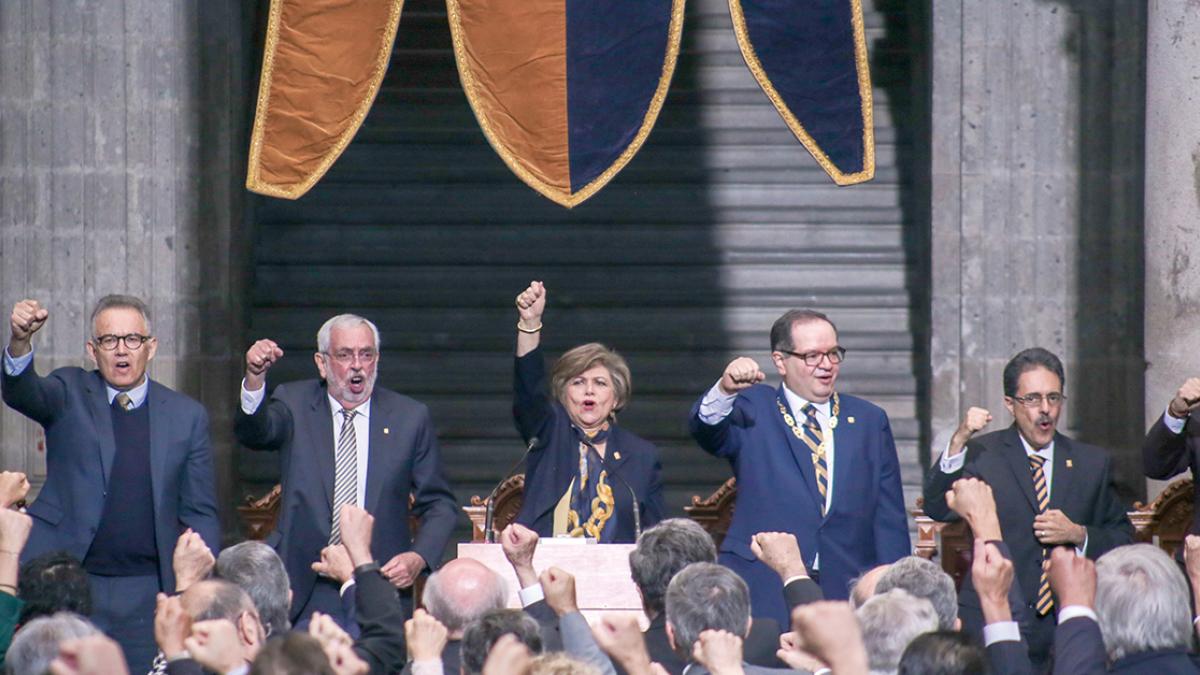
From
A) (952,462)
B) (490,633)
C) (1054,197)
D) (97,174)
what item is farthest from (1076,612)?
(97,174)

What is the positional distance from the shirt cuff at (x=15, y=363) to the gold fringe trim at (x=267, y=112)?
1326 millimetres

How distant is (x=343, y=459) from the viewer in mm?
6652

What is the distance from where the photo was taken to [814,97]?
7488 millimetres

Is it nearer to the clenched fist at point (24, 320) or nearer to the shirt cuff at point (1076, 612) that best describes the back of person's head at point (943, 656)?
the shirt cuff at point (1076, 612)

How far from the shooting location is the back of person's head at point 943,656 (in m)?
3.72

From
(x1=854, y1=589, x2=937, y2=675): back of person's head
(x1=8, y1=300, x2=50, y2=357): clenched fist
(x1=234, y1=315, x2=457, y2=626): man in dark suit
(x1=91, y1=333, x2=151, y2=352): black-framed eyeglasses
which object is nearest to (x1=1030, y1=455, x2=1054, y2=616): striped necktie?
(x1=234, y1=315, x2=457, y2=626): man in dark suit

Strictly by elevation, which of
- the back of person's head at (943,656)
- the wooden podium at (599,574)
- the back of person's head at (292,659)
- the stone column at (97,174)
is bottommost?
the wooden podium at (599,574)

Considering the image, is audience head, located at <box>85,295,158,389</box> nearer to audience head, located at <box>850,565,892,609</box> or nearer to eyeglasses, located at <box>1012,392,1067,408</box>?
audience head, located at <box>850,565,892,609</box>

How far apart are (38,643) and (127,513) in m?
2.43

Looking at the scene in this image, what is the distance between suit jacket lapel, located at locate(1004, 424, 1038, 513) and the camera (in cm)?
657

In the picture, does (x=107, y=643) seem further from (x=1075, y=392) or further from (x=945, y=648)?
(x=1075, y=392)

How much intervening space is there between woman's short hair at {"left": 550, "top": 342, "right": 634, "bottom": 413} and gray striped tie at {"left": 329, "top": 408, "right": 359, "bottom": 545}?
77 centimetres

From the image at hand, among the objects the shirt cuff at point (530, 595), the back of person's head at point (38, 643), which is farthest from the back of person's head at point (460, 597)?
the back of person's head at point (38, 643)

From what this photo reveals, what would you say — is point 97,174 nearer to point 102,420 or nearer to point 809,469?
point 102,420
